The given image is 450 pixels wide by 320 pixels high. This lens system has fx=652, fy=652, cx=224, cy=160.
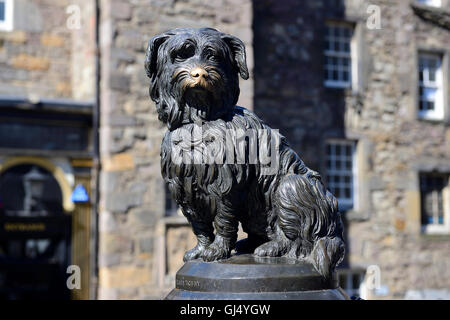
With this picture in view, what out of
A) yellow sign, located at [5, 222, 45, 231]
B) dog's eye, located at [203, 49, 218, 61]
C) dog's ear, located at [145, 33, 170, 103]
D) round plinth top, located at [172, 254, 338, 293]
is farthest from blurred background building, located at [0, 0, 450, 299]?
dog's eye, located at [203, 49, 218, 61]

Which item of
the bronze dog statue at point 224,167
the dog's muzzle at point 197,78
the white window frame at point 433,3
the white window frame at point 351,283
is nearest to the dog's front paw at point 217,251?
the bronze dog statue at point 224,167

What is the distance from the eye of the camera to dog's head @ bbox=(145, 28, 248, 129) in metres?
3.50

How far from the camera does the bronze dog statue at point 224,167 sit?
354 centimetres

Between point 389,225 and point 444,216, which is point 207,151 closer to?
point 389,225

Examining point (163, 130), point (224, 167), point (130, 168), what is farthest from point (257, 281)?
point (163, 130)

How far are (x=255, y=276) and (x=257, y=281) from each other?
0.03 m

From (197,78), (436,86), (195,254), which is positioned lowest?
(195,254)

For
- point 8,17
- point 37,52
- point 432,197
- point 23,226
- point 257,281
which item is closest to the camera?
point 257,281

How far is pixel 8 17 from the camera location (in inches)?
447

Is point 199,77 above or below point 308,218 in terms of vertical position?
above

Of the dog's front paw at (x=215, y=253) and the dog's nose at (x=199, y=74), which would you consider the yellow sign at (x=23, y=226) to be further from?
the dog's nose at (x=199, y=74)

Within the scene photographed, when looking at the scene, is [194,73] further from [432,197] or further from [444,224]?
[444,224]
